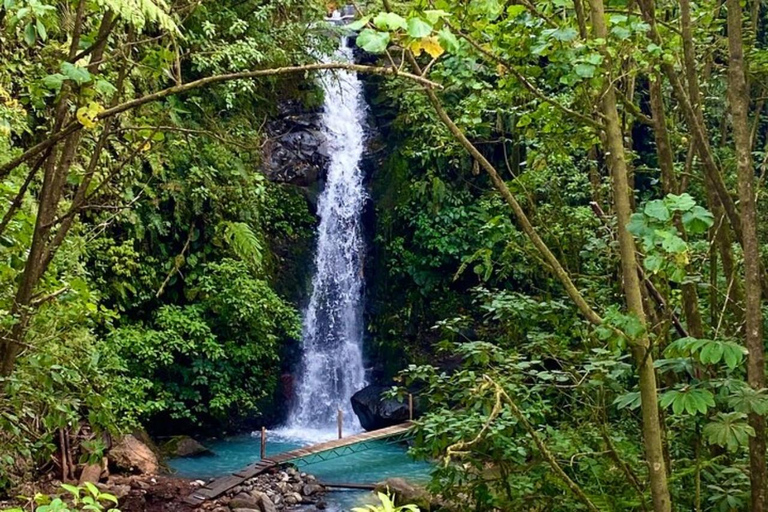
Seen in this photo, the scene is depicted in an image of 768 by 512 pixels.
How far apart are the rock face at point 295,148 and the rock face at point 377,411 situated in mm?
4507

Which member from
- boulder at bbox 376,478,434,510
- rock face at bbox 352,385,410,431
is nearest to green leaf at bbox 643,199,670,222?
boulder at bbox 376,478,434,510

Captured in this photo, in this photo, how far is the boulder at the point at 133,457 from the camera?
8664mm

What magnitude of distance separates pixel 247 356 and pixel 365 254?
4128 mm

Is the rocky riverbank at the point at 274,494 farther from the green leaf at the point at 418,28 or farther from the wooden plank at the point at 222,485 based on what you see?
the green leaf at the point at 418,28

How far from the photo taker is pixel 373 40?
157 cm

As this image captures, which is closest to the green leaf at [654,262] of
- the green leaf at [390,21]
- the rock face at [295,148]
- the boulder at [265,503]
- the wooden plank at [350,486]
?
the green leaf at [390,21]

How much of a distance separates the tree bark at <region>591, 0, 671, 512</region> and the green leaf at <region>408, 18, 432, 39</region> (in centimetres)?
95

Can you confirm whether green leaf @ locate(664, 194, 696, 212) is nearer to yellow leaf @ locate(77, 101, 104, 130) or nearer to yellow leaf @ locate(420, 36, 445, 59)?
yellow leaf @ locate(420, 36, 445, 59)

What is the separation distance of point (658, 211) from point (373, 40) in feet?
2.86

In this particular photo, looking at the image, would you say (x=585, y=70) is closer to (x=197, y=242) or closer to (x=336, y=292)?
(x=197, y=242)

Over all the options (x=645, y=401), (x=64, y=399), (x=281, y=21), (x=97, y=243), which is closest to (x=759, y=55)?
(x=645, y=401)

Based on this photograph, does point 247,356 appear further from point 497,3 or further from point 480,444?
point 497,3

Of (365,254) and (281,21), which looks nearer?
(281,21)

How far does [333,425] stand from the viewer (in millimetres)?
12938
